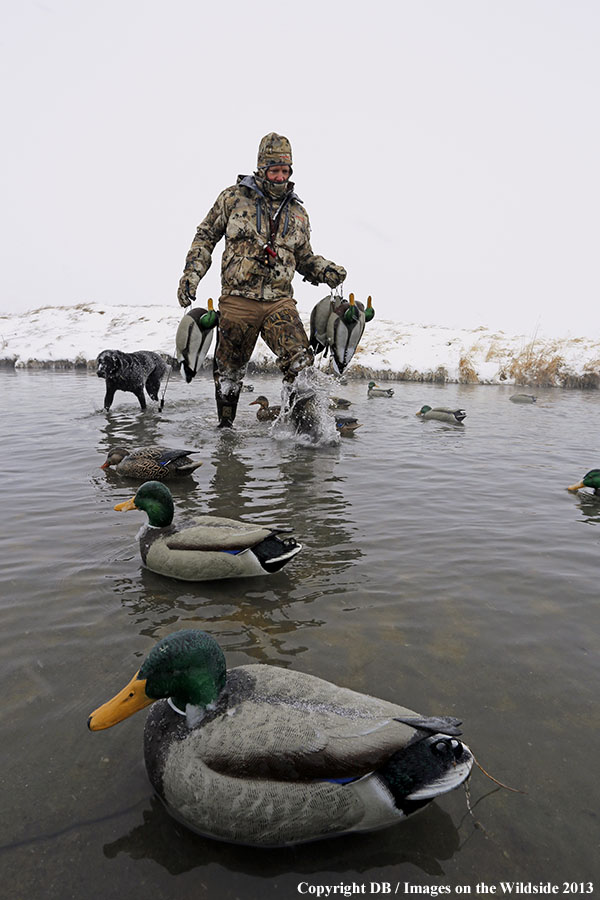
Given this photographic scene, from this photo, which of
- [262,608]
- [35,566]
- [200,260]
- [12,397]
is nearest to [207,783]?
[262,608]

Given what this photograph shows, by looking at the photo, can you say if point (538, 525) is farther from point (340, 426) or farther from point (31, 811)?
point (340, 426)

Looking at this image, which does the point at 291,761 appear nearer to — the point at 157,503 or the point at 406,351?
the point at 157,503

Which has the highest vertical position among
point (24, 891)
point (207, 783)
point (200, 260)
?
point (200, 260)

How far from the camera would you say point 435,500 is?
215 inches

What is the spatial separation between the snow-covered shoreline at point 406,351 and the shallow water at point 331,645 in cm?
1625

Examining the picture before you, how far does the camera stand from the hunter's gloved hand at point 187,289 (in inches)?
283

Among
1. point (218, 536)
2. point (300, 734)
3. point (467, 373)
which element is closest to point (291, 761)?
point (300, 734)

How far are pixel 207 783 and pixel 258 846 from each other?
0.28 m

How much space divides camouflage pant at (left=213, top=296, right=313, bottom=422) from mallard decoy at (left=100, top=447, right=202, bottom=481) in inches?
89.6

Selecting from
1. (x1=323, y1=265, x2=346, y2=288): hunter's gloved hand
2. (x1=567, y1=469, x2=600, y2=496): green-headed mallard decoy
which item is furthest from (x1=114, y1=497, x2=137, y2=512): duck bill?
(x1=323, y1=265, x2=346, y2=288): hunter's gloved hand

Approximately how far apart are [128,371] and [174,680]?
9684 mm

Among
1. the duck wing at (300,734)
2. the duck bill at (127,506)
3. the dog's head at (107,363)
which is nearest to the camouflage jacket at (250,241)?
the dog's head at (107,363)

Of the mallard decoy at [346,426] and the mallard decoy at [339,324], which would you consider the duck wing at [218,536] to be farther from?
Answer: the mallard decoy at [346,426]

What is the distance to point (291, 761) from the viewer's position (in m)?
→ 1.70
